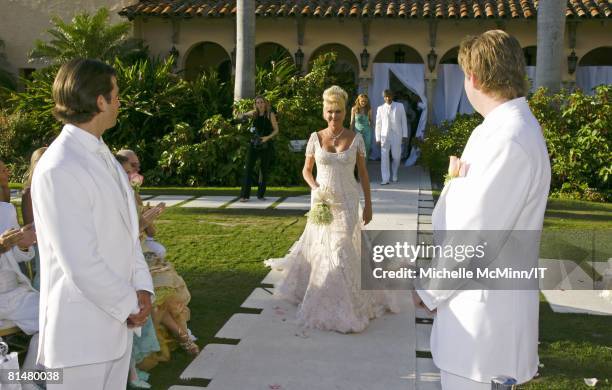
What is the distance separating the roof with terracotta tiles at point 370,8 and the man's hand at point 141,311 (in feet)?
54.4

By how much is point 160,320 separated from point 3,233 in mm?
1460

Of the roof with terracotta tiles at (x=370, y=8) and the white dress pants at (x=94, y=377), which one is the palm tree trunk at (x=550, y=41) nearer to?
the roof with terracotta tiles at (x=370, y=8)

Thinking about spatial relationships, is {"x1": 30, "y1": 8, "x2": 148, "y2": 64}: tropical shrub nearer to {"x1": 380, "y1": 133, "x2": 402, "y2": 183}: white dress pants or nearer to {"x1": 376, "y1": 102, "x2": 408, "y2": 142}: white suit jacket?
{"x1": 376, "y1": 102, "x2": 408, "y2": 142}: white suit jacket

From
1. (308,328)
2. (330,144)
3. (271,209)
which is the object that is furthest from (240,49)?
(308,328)

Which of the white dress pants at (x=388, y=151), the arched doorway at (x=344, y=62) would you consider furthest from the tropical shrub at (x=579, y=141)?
the arched doorway at (x=344, y=62)

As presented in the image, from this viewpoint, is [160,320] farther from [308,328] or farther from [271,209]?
[271,209]

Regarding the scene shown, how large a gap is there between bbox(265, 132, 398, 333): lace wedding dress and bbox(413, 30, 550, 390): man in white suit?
3.20m

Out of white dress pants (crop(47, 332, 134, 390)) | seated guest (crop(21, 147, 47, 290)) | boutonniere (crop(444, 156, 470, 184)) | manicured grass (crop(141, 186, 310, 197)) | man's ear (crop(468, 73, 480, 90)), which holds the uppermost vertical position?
man's ear (crop(468, 73, 480, 90))

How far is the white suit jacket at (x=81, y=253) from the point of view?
259 centimetres

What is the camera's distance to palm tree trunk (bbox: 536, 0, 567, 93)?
45.2 feet

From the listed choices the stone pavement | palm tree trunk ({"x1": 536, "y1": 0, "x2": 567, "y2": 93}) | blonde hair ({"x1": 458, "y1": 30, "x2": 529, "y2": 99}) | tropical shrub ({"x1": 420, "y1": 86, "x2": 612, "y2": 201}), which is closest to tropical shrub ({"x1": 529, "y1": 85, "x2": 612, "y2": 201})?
tropical shrub ({"x1": 420, "y1": 86, "x2": 612, "y2": 201})

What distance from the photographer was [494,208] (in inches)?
96.6

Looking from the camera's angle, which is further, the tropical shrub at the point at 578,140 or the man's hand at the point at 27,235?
the tropical shrub at the point at 578,140

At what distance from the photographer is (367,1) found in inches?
763
